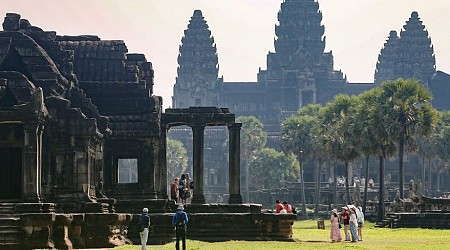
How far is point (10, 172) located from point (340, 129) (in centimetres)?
4240

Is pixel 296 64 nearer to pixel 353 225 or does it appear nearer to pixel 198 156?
pixel 198 156

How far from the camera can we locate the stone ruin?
3503cm

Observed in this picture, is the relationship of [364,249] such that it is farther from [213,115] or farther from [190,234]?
[213,115]

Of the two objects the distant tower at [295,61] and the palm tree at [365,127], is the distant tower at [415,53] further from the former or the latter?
the palm tree at [365,127]

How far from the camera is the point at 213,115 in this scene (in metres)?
48.8

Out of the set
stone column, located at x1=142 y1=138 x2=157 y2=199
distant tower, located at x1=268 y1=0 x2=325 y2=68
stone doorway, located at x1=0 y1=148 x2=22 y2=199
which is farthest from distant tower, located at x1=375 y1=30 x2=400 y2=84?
stone doorway, located at x1=0 y1=148 x2=22 y2=199

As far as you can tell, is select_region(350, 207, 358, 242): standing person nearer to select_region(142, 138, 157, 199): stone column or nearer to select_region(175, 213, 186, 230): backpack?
select_region(142, 138, 157, 199): stone column

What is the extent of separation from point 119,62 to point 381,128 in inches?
1002

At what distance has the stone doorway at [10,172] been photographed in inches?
1576

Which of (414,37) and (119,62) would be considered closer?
(119,62)

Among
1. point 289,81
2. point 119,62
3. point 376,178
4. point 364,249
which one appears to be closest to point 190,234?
point 364,249

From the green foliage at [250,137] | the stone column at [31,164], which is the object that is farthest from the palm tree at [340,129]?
the green foliage at [250,137]

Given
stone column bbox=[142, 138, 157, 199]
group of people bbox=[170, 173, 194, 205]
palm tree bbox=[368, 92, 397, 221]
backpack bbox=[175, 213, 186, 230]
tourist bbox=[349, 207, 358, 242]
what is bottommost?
tourist bbox=[349, 207, 358, 242]

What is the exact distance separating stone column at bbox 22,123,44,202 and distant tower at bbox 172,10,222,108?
143 m
